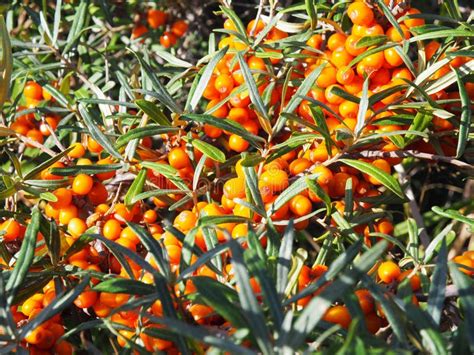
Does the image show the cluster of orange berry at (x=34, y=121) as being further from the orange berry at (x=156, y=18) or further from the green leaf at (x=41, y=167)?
the orange berry at (x=156, y=18)

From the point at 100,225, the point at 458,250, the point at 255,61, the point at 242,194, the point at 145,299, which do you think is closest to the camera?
the point at 145,299

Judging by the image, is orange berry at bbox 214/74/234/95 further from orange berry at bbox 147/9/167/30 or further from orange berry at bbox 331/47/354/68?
orange berry at bbox 147/9/167/30

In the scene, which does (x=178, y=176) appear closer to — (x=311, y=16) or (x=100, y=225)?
(x=100, y=225)

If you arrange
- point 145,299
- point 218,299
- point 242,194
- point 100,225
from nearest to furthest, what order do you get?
point 218,299 → point 145,299 → point 242,194 → point 100,225

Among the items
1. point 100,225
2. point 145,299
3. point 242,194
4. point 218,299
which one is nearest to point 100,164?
point 100,225

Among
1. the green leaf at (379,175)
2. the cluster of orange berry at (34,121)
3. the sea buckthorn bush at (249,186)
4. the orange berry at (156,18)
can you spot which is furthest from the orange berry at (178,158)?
the orange berry at (156,18)

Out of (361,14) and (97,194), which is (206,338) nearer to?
(97,194)

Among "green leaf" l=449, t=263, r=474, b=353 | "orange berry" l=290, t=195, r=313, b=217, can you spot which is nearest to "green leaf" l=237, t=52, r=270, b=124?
"orange berry" l=290, t=195, r=313, b=217

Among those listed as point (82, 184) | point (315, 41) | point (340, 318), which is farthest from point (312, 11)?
point (340, 318)
